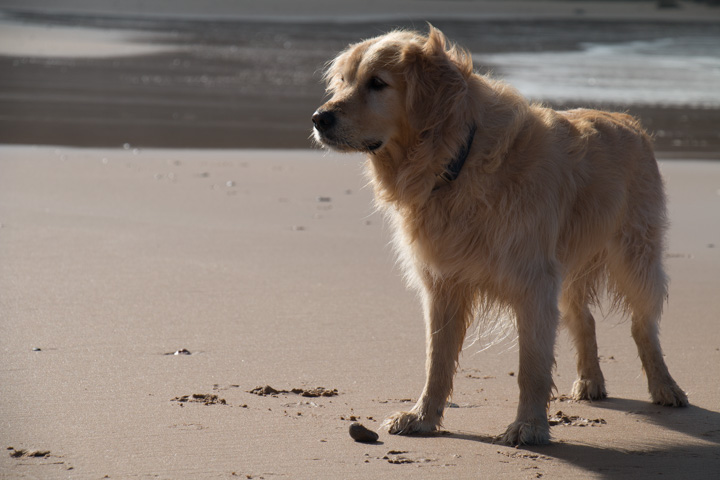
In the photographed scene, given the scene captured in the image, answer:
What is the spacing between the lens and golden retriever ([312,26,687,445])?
3.95m

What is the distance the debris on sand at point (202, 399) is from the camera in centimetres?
420

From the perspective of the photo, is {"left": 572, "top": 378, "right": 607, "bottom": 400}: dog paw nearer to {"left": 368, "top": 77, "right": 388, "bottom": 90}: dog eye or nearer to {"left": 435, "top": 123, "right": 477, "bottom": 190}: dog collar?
{"left": 435, "top": 123, "right": 477, "bottom": 190}: dog collar

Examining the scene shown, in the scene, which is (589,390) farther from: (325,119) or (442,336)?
(325,119)

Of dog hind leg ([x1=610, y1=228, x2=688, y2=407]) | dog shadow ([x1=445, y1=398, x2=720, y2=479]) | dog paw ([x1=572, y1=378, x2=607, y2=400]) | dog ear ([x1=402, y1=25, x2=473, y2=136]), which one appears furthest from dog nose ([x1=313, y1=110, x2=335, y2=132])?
dog paw ([x1=572, y1=378, x2=607, y2=400])

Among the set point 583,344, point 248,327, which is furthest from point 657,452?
point 248,327

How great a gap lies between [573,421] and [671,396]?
1.96ft

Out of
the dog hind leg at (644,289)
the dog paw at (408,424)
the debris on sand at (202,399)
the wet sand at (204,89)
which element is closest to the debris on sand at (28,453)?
the debris on sand at (202,399)

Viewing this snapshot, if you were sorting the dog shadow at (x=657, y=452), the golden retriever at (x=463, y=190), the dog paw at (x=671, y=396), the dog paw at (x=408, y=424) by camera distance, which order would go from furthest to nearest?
the dog paw at (x=671, y=396) → the dog paw at (x=408, y=424) → the golden retriever at (x=463, y=190) → the dog shadow at (x=657, y=452)

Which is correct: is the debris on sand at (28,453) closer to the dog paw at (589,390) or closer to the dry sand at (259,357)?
the dry sand at (259,357)

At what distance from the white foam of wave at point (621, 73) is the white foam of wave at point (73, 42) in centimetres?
975

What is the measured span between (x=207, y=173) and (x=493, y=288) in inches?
250

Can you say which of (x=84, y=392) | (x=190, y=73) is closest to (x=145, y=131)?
(x=190, y=73)

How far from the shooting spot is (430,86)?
3.97 meters

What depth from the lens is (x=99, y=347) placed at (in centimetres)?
481
